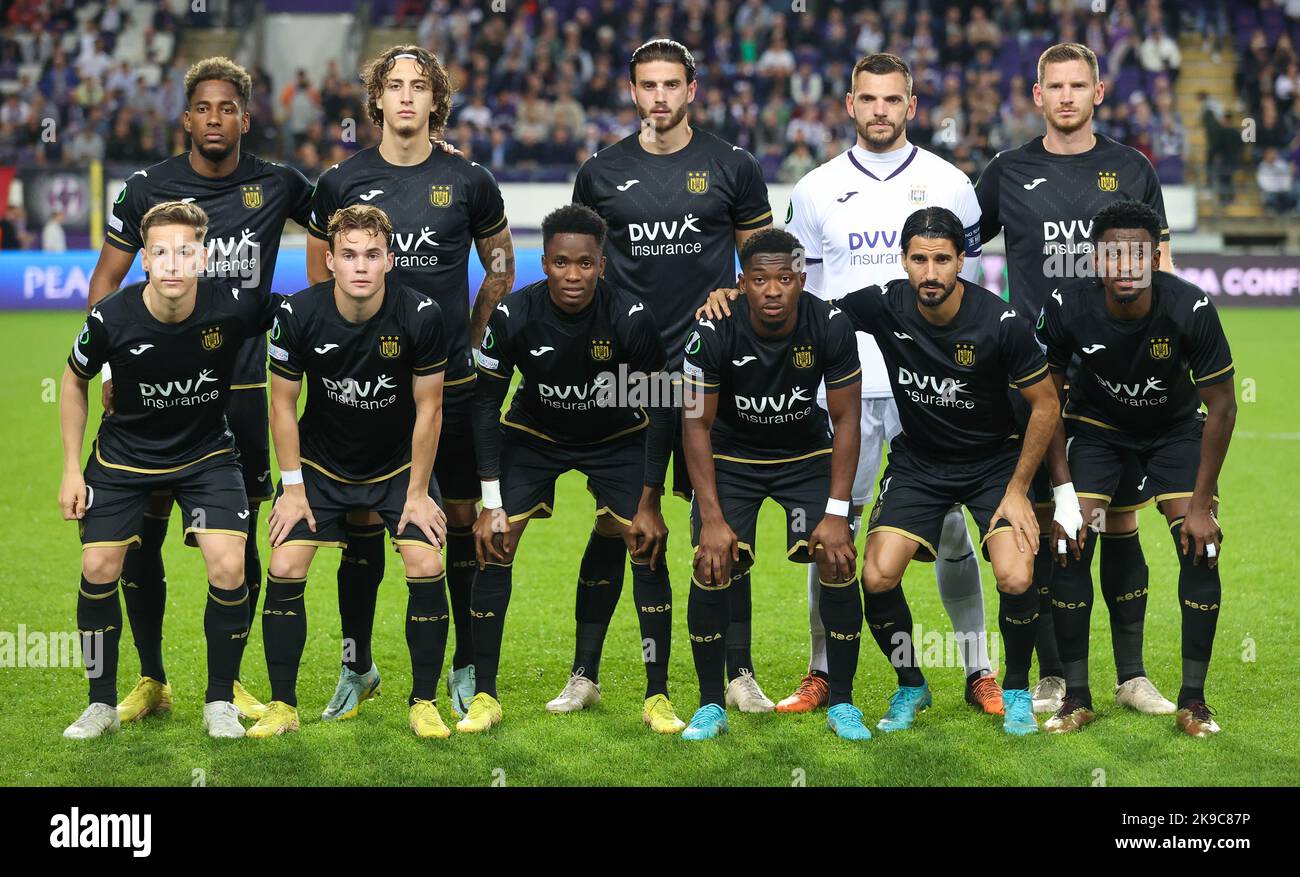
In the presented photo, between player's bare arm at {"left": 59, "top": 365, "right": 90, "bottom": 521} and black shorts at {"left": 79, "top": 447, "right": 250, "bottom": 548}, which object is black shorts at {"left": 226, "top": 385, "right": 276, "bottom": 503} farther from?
player's bare arm at {"left": 59, "top": 365, "right": 90, "bottom": 521}

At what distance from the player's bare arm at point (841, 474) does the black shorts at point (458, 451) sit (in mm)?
1458

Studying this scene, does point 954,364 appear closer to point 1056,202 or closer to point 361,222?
point 1056,202

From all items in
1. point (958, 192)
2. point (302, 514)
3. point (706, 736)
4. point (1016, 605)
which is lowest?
point (706, 736)

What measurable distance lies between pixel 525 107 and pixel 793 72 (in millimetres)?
4524

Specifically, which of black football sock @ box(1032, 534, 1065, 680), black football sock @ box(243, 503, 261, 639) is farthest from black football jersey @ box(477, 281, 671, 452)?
black football sock @ box(1032, 534, 1065, 680)

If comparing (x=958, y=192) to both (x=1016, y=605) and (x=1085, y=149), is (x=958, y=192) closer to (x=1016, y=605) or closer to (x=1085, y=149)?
(x=1085, y=149)

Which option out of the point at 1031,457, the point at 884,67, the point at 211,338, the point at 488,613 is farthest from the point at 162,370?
the point at 1031,457

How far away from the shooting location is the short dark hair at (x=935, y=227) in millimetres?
5750

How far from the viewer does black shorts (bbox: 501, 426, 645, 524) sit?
6.05 meters

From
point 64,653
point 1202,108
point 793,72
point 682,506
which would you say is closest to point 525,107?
point 793,72

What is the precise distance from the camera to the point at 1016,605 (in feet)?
19.2

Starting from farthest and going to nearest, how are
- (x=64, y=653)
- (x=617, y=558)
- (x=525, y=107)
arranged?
(x=525, y=107) < (x=64, y=653) < (x=617, y=558)

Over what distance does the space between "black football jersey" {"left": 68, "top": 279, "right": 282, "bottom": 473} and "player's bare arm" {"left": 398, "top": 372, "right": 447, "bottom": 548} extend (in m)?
0.79

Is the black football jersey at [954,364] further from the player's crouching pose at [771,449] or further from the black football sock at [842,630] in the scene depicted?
the black football sock at [842,630]
